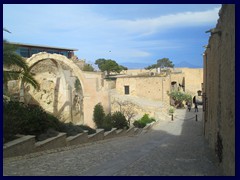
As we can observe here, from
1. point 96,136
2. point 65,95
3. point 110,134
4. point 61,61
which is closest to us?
→ point 96,136

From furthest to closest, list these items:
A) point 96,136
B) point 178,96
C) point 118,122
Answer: point 178,96, point 118,122, point 96,136

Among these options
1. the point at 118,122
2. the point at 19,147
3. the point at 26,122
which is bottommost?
the point at 118,122

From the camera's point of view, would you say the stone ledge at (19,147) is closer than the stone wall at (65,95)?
Yes

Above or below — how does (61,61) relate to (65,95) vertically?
above

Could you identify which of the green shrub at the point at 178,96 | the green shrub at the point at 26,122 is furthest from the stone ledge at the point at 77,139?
the green shrub at the point at 178,96

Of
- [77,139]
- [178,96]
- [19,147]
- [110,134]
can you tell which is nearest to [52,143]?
[19,147]

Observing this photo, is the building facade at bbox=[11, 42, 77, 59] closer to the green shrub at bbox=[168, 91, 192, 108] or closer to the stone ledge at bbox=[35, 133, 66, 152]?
the green shrub at bbox=[168, 91, 192, 108]

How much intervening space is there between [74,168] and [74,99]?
26.7m

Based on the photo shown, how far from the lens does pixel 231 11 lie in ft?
20.9

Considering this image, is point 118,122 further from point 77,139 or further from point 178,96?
point 178,96

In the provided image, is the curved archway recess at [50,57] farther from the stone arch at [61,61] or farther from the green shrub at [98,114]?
the green shrub at [98,114]

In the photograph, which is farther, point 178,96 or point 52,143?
point 178,96
